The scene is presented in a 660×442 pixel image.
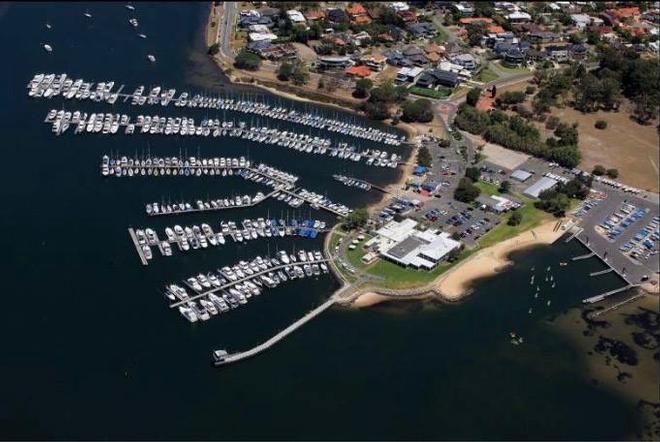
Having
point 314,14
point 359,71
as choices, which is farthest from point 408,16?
point 359,71

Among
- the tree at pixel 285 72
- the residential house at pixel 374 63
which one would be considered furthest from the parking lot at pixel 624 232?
the tree at pixel 285 72

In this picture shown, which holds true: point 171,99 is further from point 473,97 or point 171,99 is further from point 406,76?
point 473,97

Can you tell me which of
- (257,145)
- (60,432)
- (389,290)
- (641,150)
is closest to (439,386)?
(389,290)

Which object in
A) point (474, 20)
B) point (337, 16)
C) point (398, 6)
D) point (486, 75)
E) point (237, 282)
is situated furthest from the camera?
point (398, 6)

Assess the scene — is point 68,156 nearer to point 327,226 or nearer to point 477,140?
point 327,226

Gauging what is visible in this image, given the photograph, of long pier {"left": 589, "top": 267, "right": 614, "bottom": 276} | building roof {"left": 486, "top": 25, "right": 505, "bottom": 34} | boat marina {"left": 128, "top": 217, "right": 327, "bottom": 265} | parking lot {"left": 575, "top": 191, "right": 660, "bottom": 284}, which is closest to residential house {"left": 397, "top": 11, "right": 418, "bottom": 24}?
building roof {"left": 486, "top": 25, "right": 505, "bottom": 34}

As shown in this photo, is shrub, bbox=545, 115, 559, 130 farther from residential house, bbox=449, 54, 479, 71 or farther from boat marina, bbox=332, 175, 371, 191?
boat marina, bbox=332, 175, 371, 191

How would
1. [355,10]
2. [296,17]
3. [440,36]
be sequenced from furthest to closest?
A: [355,10]
[296,17]
[440,36]

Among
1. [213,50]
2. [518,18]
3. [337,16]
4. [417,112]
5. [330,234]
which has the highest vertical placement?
[518,18]
